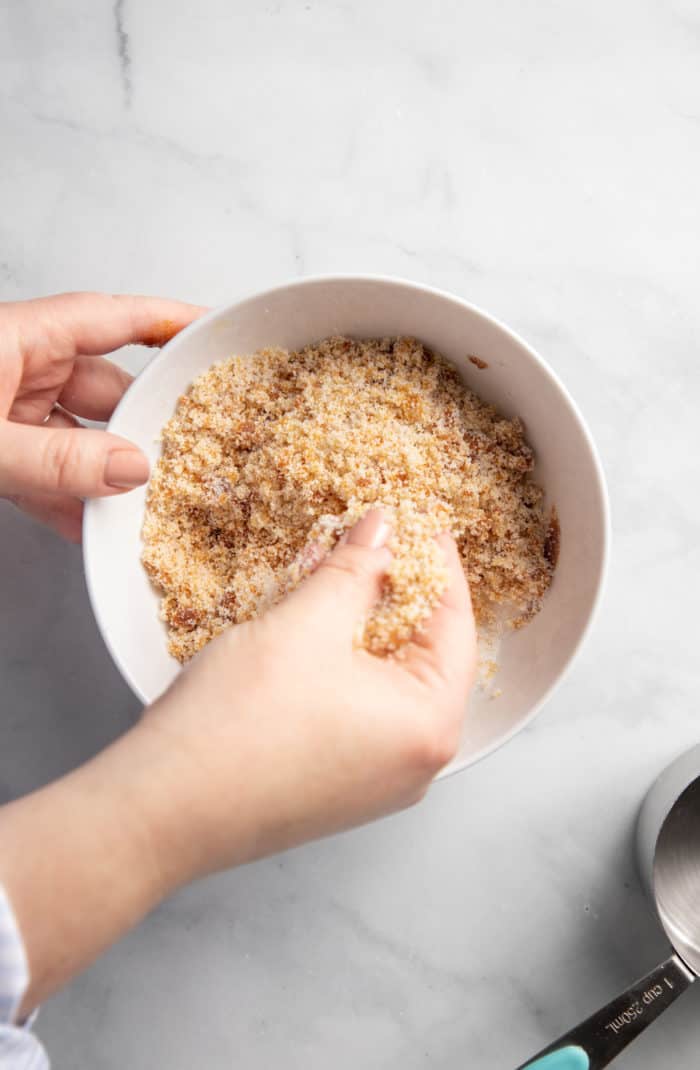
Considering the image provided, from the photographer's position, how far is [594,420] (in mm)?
1096

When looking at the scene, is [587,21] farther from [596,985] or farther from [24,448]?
[596,985]

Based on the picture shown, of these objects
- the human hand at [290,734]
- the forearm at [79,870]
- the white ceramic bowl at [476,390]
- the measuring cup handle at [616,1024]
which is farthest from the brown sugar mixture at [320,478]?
the measuring cup handle at [616,1024]

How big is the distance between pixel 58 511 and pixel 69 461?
0.20 metres

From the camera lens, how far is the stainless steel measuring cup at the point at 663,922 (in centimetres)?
97

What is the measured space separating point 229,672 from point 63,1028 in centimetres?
66

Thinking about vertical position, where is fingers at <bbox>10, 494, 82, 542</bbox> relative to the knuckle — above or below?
below

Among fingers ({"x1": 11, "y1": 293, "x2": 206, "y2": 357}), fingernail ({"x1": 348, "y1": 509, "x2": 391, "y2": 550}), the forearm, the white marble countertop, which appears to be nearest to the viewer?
the forearm

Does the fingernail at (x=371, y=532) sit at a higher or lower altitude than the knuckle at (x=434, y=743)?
higher

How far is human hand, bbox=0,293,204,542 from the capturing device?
2.76 ft

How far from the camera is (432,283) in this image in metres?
1.09

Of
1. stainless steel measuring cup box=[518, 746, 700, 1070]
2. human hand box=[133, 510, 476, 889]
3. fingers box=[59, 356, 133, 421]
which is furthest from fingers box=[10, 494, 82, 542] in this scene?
stainless steel measuring cup box=[518, 746, 700, 1070]

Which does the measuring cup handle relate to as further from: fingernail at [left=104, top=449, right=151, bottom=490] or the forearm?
fingernail at [left=104, top=449, right=151, bottom=490]

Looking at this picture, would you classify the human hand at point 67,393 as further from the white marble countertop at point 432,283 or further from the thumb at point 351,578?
the thumb at point 351,578

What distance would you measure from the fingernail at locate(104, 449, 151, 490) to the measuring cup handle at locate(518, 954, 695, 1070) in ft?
2.49
